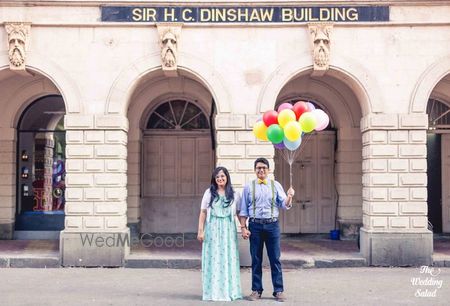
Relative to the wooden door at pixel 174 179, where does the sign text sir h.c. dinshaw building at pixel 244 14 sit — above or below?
above

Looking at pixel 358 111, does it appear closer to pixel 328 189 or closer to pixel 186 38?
pixel 328 189

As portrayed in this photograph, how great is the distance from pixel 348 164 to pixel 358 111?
1498 mm

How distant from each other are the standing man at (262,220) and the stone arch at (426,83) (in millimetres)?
5360

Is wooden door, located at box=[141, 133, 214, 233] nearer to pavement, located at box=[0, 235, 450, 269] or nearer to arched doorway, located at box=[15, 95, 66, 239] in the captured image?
pavement, located at box=[0, 235, 450, 269]

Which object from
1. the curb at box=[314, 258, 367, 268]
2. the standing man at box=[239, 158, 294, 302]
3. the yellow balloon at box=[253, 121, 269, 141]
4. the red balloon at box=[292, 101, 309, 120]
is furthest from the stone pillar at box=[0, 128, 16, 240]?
the red balloon at box=[292, 101, 309, 120]

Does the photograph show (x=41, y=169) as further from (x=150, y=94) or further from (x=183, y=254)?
(x=183, y=254)

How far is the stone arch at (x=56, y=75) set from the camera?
13.0 meters

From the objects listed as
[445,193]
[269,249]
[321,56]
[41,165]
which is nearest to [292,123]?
[269,249]

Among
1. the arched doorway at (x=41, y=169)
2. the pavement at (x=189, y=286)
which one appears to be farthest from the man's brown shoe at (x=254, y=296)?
the arched doorway at (x=41, y=169)

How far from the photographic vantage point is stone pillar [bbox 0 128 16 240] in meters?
15.8

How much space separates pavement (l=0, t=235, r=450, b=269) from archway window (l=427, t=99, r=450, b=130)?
336 centimetres

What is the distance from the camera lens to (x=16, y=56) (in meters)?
12.8

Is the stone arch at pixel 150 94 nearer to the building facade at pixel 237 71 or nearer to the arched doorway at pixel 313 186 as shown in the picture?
the building facade at pixel 237 71

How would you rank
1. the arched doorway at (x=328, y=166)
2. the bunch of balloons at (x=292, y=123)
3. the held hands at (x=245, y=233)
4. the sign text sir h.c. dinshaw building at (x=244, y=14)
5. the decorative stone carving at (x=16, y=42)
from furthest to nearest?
1. the arched doorway at (x=328, y=166)
2. the sign text sir h.c. dinshaw building at (x=244, y=14)
3. the decorative stone carving at (x=16, y=42)
4. the bunch of balloons at (x=292, y=123)
5. the held hands at (x=245, y=233)
